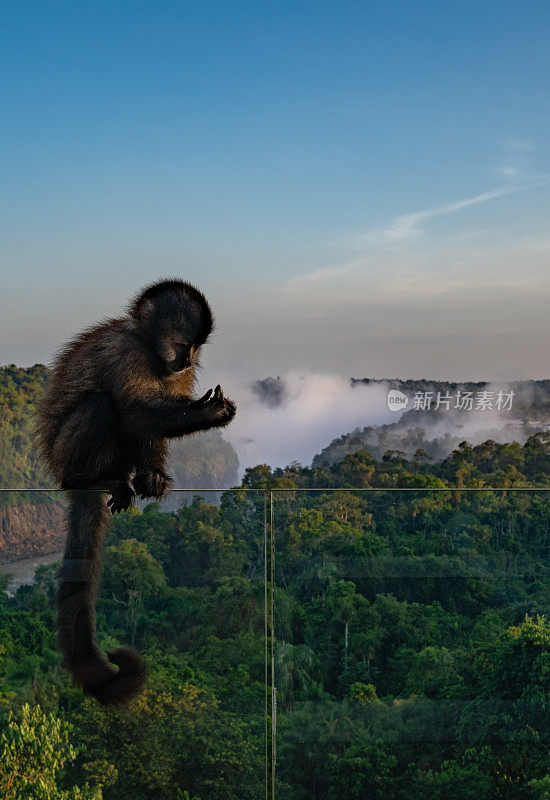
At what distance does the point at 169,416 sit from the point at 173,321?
402 millimetres

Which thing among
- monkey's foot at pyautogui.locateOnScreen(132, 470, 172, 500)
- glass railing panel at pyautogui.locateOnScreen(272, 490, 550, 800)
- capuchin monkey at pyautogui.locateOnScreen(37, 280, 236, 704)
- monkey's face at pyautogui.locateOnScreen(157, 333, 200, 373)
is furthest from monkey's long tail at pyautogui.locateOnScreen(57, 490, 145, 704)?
monkey's face at pyautogui.locateOnScreen(157, 333, 200, 373)

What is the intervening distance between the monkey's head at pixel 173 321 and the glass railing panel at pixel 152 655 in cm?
71

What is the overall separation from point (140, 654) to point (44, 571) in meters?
0.39

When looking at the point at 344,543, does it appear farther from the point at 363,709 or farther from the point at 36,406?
the point at 36,406

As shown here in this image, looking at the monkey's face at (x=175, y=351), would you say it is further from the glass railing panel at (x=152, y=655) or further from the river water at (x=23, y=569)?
the river water at (x=23, y=569)

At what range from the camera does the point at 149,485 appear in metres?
2.90

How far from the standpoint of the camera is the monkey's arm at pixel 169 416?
9.43 feet

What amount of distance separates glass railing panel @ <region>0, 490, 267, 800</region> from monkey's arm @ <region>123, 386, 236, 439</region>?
0.37 metres

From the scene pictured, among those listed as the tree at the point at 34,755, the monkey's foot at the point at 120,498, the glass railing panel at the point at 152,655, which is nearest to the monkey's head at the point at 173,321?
the monkey's foot at the point at 120,498

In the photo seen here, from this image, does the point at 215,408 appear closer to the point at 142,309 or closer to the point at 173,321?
the point at 173,321

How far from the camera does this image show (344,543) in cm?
251

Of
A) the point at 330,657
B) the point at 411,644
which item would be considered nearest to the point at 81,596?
the point at 330,657

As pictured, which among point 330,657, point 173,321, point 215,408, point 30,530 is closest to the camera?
point 330,657

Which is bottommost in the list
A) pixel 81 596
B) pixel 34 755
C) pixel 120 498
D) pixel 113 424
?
pixel 34 755
